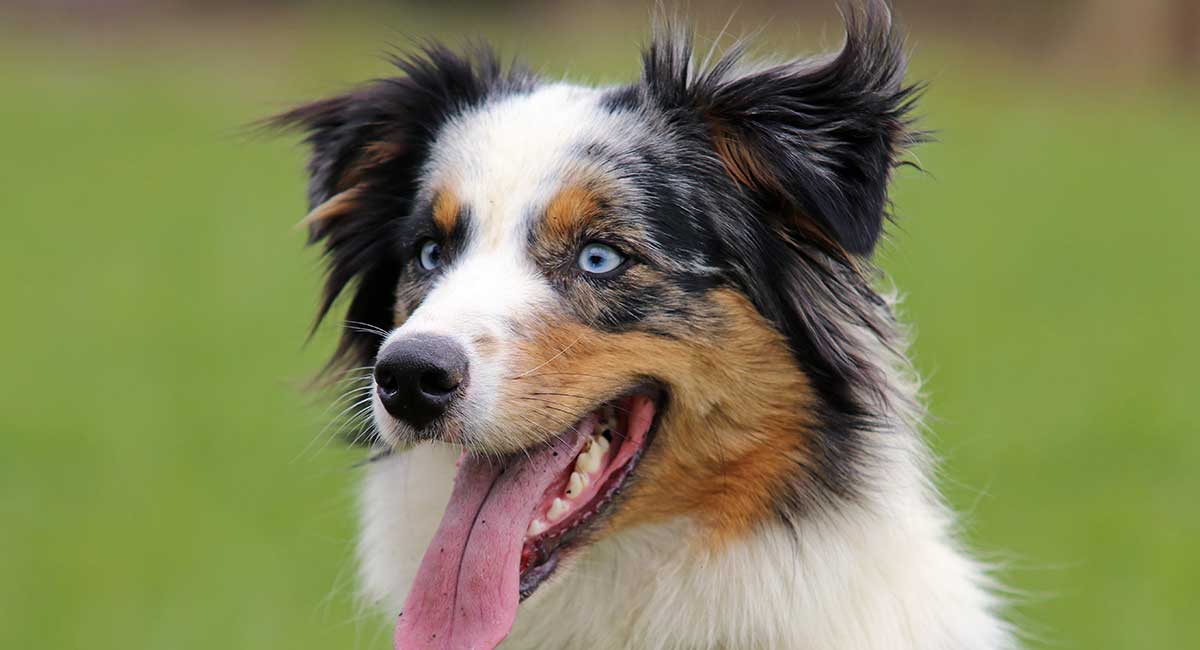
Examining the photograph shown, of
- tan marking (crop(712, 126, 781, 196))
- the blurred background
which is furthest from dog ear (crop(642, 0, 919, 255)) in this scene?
the blurred background

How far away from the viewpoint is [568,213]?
14.0ft

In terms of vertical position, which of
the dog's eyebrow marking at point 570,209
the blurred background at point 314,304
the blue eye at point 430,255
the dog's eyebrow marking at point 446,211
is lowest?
the blurred background at point 314,304

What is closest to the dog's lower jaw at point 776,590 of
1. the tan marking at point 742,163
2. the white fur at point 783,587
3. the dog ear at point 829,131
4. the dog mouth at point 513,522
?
the white fur at point 783,587

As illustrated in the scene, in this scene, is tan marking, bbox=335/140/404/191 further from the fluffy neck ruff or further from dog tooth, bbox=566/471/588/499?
dog tooth, bbox=566/471/588/499

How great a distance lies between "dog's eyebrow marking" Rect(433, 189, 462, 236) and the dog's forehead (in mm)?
14

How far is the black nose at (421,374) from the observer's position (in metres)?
3.73

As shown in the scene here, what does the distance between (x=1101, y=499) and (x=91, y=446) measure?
20.2ft

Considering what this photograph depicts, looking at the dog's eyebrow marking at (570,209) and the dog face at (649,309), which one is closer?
the dog face at (649,309)

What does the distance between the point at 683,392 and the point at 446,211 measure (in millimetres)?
894

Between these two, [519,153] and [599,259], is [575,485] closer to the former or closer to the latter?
[599,259]

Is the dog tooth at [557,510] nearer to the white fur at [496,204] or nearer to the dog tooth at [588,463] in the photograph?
the dog tooth at [588,463]

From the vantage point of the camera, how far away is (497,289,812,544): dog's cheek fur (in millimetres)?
4109

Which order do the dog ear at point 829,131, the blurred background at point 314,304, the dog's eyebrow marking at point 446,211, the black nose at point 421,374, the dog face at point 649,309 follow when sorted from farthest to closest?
1. the blurred background at point 314,304
2. the dog's eyebrow marking at point 446,211
3. the dog ear at point 829,131
4. the dog face at point 649,309
5. the black nose at point 421,374

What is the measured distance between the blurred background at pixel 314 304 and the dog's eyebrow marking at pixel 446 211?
0.88 m
